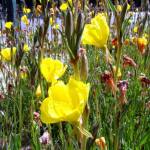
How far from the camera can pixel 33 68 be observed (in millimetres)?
1690

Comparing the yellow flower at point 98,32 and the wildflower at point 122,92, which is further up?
the yellow flower at point 98,32

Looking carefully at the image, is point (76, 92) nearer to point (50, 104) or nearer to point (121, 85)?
point (50, 104)

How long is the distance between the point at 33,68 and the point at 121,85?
0.36 meters

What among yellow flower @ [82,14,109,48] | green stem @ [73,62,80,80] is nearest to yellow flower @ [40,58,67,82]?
yellow flower @ [82,14,109,48]

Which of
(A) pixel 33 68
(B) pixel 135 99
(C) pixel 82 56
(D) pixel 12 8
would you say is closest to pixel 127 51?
(B) pixel 135 99

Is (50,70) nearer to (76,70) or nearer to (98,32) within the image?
(98,32)

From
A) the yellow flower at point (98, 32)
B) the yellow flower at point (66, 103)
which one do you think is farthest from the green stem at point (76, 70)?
the yellow flower at point (98, 32)

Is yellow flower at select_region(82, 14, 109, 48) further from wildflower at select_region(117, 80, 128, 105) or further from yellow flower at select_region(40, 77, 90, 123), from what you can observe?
yellow flower at select_region(40, 77, 90, 123)

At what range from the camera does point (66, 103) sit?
0.91 m

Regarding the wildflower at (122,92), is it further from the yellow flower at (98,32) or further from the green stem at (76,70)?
the green stem at (76,70)

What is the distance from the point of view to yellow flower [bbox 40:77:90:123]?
2.90 feet

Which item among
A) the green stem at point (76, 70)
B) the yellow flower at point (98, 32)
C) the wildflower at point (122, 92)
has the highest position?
the yellow flower at point (98, 32)

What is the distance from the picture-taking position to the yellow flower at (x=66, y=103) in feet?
2.90

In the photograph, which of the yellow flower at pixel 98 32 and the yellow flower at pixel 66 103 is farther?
the yellow flower at pixel 98 32
